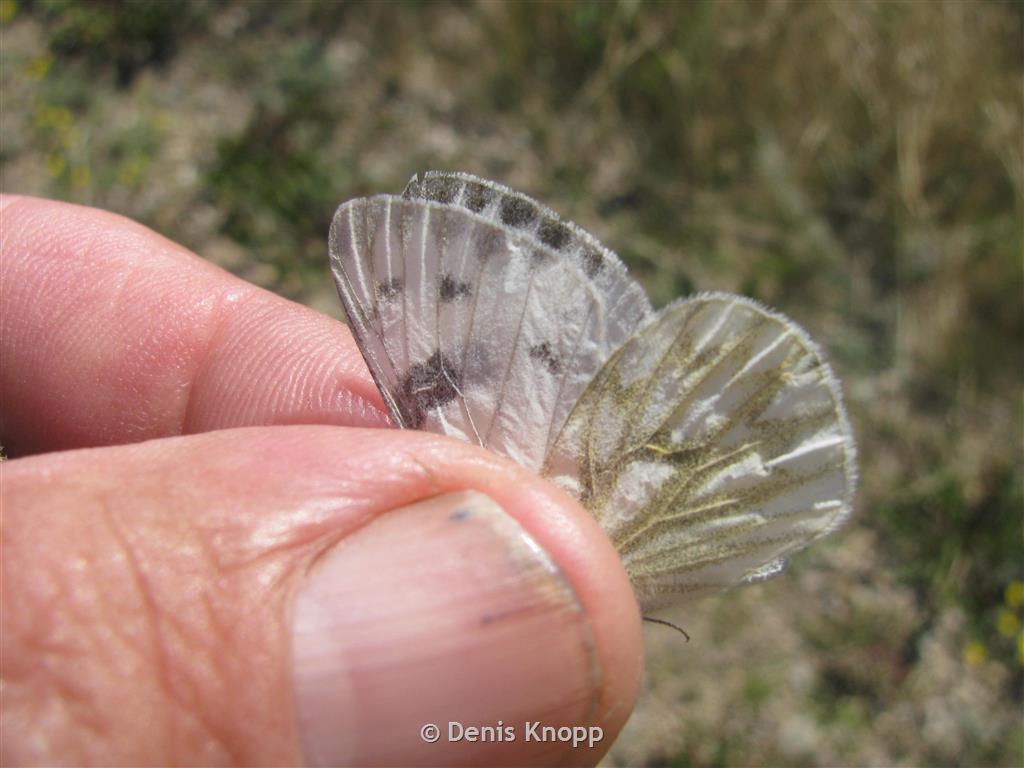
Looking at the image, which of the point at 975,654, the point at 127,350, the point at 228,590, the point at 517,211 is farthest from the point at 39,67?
the point at 975,654

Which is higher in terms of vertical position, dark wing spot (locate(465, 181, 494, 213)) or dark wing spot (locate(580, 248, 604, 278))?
dark wing spot (locate(465, 181, 494, 213))

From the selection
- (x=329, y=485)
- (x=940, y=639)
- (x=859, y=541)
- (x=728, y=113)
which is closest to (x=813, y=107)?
(x=728, y=113)

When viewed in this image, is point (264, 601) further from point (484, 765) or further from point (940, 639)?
point (940, 639)

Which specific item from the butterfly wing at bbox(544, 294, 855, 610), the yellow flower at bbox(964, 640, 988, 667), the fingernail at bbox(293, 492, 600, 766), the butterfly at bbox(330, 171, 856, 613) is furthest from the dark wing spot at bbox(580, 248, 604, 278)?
the yellow flower at bbox(964, 640, 988, 667)

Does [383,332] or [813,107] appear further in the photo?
[813,107]

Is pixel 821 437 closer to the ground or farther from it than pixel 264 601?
farther from it

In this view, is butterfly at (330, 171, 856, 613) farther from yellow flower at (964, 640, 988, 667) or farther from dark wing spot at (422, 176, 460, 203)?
yellow flower at (964, 640, 988, 667)

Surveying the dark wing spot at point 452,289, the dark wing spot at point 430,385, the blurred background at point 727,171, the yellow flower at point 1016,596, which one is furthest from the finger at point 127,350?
the yellow flower at point 1016,596

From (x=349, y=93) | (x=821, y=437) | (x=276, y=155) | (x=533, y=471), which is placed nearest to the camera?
(x=821, y=437)
